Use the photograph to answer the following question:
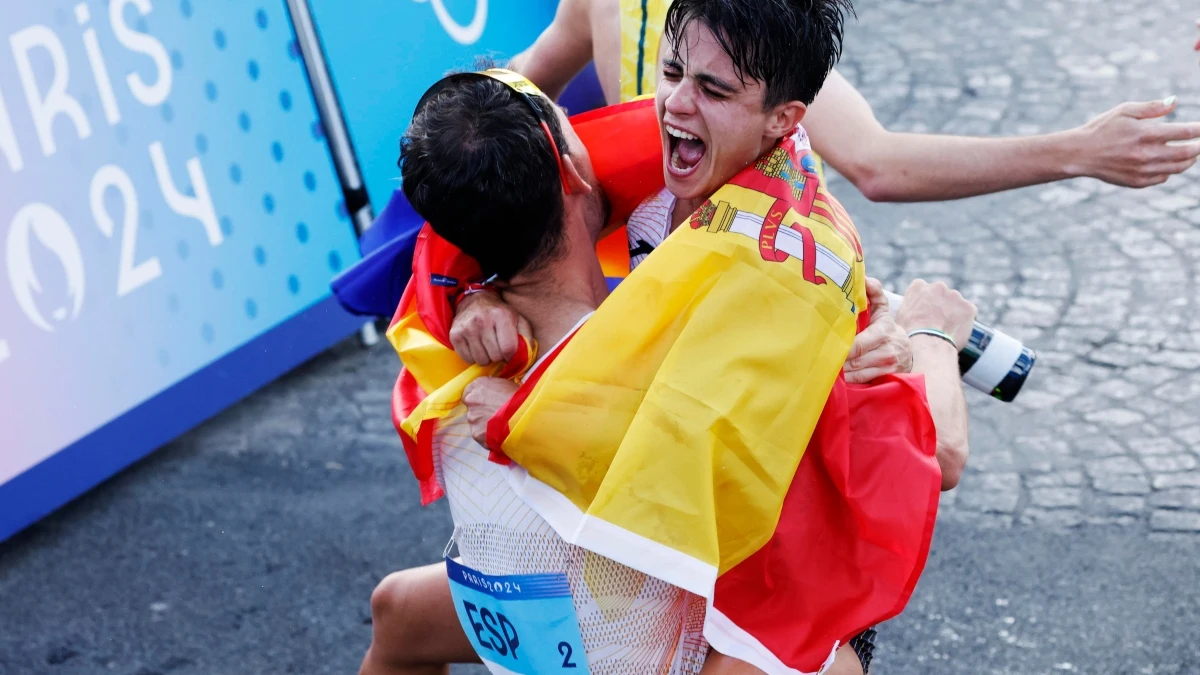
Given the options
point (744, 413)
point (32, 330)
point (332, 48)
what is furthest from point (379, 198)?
point (744, 413)

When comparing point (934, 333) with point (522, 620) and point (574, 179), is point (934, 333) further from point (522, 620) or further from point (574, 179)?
point (522, 620)

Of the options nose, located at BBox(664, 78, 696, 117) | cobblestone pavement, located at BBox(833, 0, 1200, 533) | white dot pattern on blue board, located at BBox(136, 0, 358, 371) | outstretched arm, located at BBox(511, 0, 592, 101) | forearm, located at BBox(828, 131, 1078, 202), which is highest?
nose, located at BBox(664, 78, 696, 117)

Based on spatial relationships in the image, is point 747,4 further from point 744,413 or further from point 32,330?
point 32,330

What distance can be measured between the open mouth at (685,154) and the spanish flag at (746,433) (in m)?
0.11

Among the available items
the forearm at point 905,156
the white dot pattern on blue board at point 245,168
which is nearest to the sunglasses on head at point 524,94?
the forearm at point 905,156

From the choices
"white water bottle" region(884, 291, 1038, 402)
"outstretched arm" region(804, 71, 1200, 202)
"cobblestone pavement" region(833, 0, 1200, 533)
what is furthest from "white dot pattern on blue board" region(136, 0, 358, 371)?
"white water bottle" region(884, 291, 1038, 402)

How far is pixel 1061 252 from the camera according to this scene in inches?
205

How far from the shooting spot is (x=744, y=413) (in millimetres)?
1867

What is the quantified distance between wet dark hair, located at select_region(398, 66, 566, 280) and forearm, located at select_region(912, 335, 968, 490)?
688 millimetres

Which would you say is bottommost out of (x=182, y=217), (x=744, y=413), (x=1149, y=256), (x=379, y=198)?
(x=1149, y=256)

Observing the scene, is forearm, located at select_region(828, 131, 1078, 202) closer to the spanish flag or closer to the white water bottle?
the white water bottle

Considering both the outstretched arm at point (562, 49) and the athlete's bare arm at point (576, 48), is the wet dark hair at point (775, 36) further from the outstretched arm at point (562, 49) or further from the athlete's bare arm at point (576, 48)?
the outstretched arm at point (562, 49)

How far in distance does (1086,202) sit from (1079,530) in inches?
81.7

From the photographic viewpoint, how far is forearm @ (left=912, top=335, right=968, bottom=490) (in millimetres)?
2189
